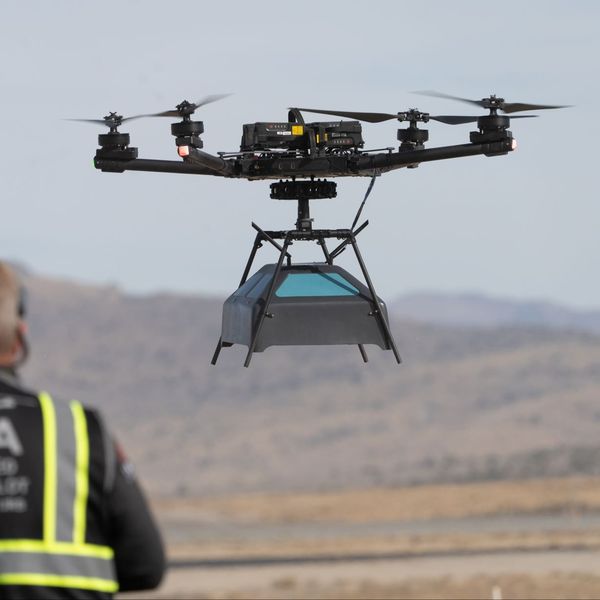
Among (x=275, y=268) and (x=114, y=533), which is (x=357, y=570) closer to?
(x=275, y=268)

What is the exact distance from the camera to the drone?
44.3 ft

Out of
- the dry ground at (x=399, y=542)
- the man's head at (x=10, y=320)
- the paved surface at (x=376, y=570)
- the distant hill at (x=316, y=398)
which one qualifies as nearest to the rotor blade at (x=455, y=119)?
the man's head at (x=10, y=320)

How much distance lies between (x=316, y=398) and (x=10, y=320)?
120 m

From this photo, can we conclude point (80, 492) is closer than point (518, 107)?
Yes

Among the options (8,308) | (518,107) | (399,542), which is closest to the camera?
(8,308)

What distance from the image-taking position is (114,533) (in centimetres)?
466

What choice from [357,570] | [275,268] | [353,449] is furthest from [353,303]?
[353,449]

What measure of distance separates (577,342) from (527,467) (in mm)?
50580

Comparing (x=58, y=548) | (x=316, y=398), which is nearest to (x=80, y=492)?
(x=58, y=548)

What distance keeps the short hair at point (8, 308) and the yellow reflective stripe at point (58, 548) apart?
1.82 feet

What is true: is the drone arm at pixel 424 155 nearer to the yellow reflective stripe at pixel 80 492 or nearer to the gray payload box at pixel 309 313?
the gray payload box at pixel 309 313

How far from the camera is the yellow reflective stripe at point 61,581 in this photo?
4.54 metres

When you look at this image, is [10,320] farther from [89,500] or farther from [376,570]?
[376,570]

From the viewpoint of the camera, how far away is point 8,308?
15.1 feet
